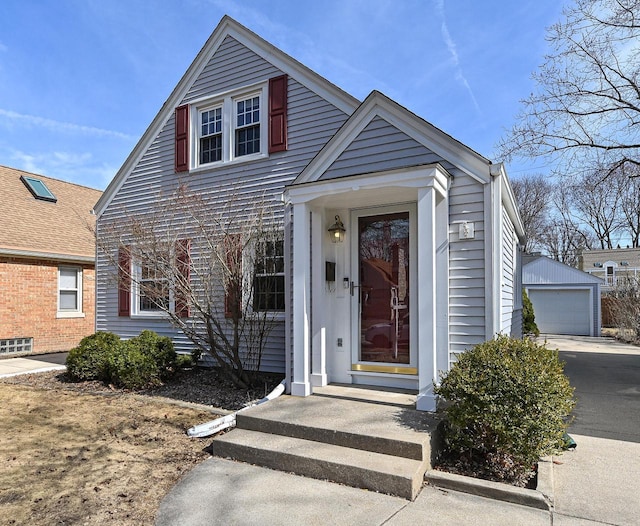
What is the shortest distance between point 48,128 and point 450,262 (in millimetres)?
14537

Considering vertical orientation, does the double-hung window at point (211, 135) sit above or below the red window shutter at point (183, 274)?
above

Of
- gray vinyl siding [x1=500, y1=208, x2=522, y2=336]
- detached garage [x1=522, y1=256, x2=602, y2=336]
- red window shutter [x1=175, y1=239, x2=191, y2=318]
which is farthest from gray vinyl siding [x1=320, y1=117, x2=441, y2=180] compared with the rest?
detached garage [x1=522, y1=256, x2=602, y2=336]

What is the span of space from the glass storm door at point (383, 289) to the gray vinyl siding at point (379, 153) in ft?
2.04

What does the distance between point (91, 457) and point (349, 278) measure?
3.40m

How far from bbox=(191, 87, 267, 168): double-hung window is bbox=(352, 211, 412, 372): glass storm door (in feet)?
11.1

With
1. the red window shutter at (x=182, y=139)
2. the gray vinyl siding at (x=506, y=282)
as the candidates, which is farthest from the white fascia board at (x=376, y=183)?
the red window shutter at (x=182, y=139)

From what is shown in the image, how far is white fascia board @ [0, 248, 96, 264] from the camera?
10742mm

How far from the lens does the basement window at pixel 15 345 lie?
10852 millimetres

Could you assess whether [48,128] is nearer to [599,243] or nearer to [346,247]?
[346,247]

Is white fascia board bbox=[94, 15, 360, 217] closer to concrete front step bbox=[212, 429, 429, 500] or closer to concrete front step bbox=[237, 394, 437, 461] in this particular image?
concrete front step bbox=[237, 394, 437, 461]

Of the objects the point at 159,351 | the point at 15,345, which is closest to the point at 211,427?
the point at 159,351

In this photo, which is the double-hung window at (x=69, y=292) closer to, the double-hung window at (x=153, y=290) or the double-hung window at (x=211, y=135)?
the double-hung window at (x=153, y=290)

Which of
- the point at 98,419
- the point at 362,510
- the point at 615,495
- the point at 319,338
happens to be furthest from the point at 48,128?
the point at 615,495

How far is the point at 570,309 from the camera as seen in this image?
793 inches
